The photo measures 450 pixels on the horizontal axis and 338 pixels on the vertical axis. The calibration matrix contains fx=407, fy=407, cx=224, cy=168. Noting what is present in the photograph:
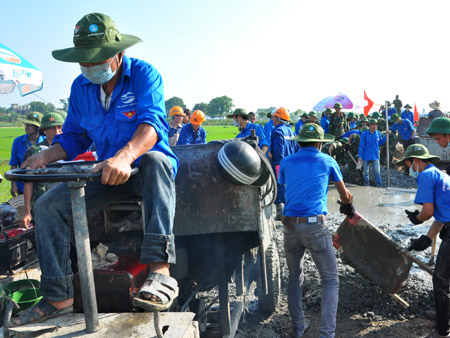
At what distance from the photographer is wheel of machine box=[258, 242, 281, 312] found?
4.73 meters

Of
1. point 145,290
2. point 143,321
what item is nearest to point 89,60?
point 145,290

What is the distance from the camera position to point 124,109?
2553 millimetres

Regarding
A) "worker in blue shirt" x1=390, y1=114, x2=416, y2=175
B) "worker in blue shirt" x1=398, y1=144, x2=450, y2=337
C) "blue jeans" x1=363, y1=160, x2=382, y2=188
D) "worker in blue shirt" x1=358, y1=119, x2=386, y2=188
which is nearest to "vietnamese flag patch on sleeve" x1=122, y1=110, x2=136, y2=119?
"worker in blue shirt" x1=398, y1=144, x2=450, y2=337

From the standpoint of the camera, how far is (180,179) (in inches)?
138

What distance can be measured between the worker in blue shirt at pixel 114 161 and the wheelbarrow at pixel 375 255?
117 inches

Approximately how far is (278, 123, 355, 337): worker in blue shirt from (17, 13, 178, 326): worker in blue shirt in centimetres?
216

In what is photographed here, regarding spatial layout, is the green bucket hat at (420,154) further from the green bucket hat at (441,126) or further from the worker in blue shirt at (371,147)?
the worker in blue shirt at (371,147)

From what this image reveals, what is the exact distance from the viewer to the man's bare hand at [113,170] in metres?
1.97

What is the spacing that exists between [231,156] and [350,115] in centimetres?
1745

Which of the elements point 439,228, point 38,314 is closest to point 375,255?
point 439,228

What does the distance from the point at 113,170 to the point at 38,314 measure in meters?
0.93

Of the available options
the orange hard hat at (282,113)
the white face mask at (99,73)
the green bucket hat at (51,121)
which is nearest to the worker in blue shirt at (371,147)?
the orange hard hat at (282,113)

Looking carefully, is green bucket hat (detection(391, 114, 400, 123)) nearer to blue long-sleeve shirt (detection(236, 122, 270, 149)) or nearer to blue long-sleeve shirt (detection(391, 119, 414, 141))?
blue long-sleeve shirt (detection(391, 119, 414, 141))

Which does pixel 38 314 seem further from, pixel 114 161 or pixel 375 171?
pixel 375 171
